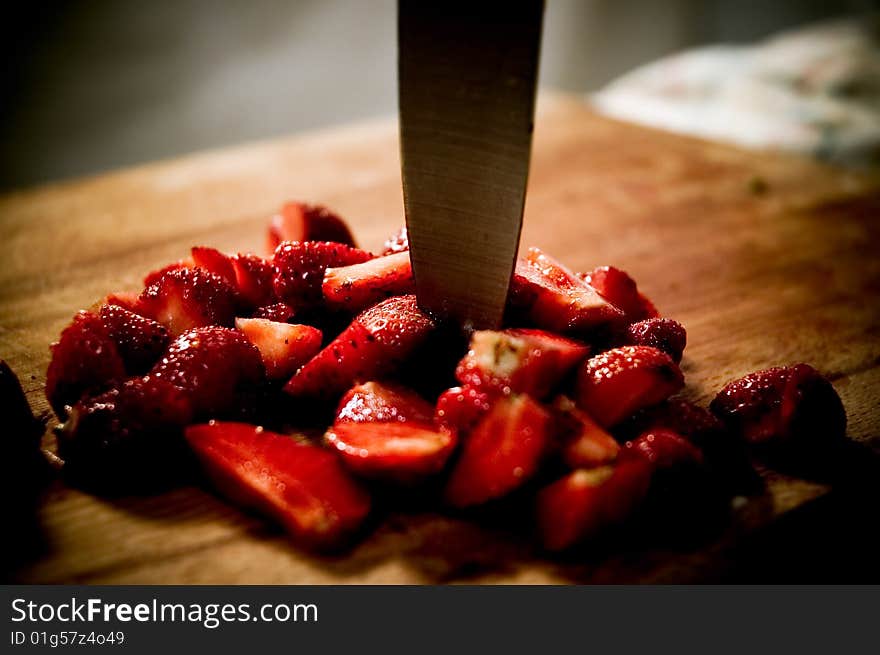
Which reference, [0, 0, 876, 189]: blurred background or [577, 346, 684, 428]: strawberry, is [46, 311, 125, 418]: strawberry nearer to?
[577, 346, 684, 428]: strawberry

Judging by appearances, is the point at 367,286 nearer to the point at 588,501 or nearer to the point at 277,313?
the point at 277,313

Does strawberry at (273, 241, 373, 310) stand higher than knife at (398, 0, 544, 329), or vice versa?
knife at (398, 0, 544, 329)

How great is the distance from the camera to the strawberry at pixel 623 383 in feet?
3.17

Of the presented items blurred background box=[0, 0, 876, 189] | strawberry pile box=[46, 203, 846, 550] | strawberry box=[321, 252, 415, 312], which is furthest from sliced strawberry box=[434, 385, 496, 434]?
blurred background box=[0, 0, 876, 189]

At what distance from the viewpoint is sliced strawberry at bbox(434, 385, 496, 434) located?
924 millimetres

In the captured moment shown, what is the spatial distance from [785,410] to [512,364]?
334mm

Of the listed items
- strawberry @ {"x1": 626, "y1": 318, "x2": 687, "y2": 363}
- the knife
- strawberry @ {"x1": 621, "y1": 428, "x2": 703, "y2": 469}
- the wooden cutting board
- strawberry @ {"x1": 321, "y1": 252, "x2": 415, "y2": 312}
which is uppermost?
the knife

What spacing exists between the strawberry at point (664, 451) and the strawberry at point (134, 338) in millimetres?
567

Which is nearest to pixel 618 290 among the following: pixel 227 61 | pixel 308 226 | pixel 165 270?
pixel 308 226

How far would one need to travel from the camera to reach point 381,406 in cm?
97

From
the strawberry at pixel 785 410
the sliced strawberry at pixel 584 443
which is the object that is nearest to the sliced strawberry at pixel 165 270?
the sliced strawberry at pixel 584 443

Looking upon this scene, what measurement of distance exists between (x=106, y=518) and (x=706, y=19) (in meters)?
3.69

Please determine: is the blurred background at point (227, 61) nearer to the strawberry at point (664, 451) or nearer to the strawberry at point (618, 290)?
the strawberry at point (618, 290)

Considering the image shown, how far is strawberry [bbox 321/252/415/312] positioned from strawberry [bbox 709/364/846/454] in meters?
0.43
